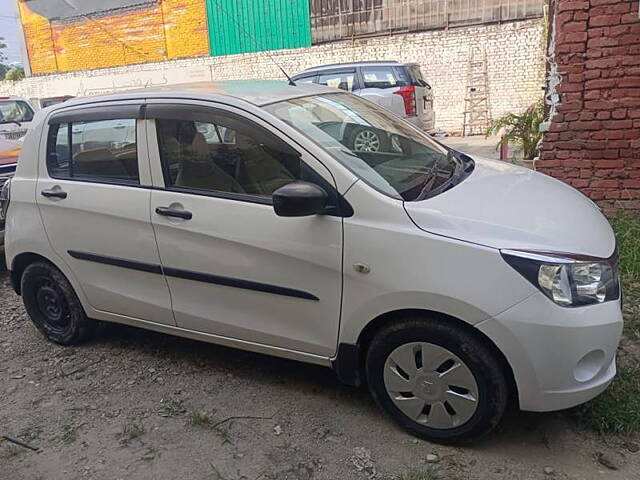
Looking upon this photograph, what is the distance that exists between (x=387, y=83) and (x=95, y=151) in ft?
28.4

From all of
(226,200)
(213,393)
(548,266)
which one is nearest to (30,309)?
(213,393)

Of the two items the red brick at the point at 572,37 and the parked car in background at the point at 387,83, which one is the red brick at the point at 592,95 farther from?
the parked car in background at the point at 387,83

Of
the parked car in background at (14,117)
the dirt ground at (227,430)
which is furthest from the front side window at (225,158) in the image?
the parked car in background at (14,117)

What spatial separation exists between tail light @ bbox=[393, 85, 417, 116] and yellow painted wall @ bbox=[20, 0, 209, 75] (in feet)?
32.7

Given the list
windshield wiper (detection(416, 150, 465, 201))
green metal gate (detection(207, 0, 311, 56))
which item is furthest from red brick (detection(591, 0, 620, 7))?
green metal gate (detection(207, 0, 311, 56))

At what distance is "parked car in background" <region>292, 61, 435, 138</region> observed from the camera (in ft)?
36.6

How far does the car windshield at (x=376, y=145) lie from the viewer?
115 inches

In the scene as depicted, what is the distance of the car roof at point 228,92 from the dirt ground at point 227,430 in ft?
5.40

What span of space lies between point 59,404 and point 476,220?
2.60 metres

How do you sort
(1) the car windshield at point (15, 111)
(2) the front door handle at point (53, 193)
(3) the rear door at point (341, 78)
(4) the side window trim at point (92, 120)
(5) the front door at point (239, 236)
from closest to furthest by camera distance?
1. (5) the front door at point (239, 236)
2. (4) the side window trim at point (92, 120)
3. (2) the front door handle at point (53, 193)
4. (1) the car windshield at point (15, 111)
5. (3) the rear door at point (341, 78)

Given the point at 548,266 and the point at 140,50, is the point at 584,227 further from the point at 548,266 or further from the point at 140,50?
the point at 140,50

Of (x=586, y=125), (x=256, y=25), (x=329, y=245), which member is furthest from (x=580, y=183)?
(x=256, y=25)

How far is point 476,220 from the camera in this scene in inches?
104

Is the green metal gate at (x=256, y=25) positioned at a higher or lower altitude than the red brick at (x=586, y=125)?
higher
